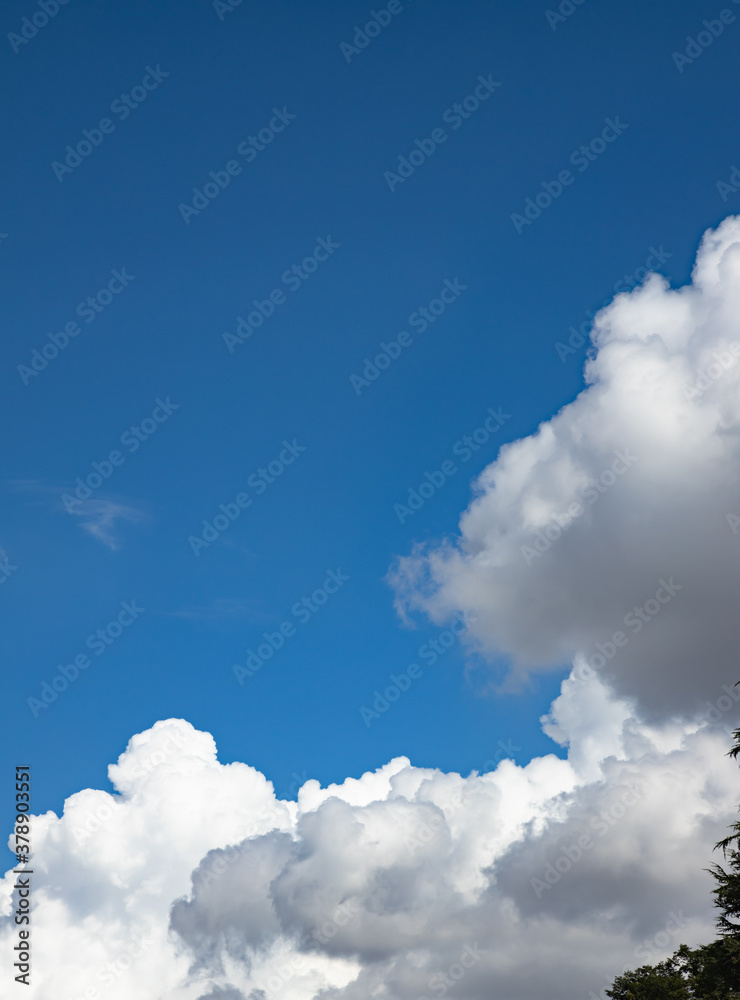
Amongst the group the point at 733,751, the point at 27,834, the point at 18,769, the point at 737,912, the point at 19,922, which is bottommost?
the point at 737,912

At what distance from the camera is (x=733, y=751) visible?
4528 cm

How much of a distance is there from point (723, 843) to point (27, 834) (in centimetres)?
4022

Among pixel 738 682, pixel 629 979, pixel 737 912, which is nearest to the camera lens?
pixel 738 682

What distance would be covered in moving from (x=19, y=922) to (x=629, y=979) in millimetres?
98666

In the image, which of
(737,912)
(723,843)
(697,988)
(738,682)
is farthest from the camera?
(697,988)

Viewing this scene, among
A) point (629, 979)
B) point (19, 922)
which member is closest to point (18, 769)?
point (19, 922)

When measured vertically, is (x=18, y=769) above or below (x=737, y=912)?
above

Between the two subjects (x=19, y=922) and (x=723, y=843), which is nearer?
(x=723, y=843)

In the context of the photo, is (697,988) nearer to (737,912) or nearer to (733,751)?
(737,912)

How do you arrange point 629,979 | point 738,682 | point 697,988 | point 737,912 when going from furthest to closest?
point 629,979
point 697,988
point 737,912
point 738,682

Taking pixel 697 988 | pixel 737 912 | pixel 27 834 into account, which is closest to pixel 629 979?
pixel 697 988

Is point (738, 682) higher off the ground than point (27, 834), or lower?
lower

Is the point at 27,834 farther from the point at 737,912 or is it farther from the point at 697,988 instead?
the point at 697,988

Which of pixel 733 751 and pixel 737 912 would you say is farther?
pixel 737 912
